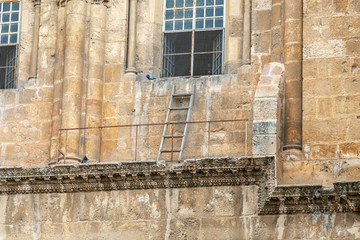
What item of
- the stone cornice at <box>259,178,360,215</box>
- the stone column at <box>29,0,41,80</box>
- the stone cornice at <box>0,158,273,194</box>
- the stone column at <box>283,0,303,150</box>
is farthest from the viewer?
the stone column at <box>29,0,41,80</box>

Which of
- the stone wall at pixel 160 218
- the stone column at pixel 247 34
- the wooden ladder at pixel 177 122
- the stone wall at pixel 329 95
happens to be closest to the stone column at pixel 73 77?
the stone wall at pixel 160 218

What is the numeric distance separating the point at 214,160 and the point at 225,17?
13.3 feet

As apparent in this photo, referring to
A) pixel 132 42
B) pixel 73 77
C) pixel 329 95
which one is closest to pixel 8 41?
pixel 73 77

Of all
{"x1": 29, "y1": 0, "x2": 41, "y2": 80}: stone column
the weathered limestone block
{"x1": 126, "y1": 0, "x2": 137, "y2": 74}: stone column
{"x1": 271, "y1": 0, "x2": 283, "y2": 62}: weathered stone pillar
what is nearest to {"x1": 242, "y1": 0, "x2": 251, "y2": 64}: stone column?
{"x1": 271, "y1": 0, "x2": 283, "y2": 62}: weathered stone pillar

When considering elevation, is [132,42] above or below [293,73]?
above

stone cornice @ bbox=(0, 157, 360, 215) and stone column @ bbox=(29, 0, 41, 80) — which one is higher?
stone column @ bbox=(29, 0, 41, 80)

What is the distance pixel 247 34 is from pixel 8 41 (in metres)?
5.61

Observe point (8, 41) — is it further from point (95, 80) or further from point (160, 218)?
point (160, 218)

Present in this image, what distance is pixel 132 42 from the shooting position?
2864 centimetres

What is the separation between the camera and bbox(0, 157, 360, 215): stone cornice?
25.3m

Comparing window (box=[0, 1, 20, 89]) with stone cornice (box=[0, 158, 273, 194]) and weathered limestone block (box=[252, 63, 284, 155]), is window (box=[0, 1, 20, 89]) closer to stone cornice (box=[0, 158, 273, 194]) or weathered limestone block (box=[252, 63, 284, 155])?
stone cornice (box=[0, 158, 273, 194])

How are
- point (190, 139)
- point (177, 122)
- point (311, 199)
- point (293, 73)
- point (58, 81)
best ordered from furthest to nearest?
point (58, 81) → point (190, 139) → point (177, 122) → point (293, 73) → point (311, 199)

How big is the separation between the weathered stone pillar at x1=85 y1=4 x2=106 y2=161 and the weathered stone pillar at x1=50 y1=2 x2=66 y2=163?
0.62 m

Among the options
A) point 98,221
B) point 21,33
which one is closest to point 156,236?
point 98,221
